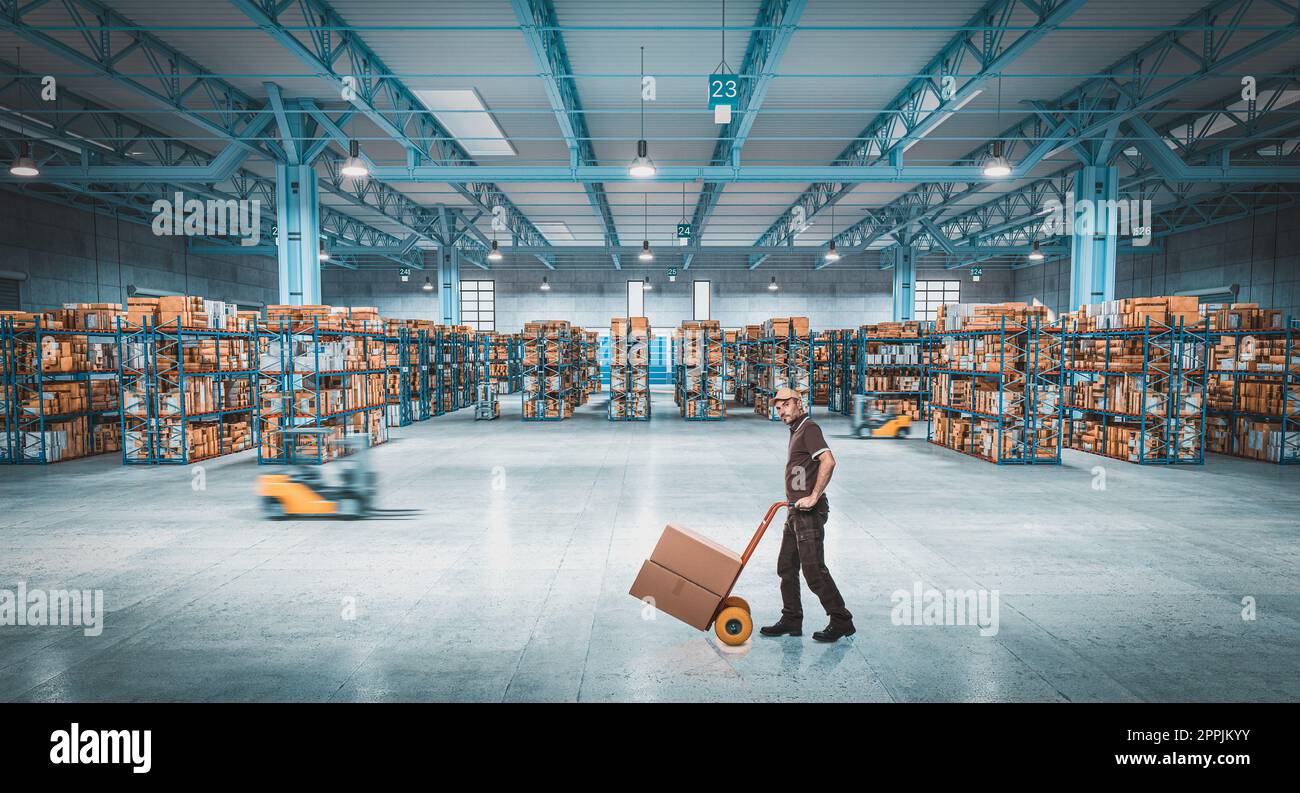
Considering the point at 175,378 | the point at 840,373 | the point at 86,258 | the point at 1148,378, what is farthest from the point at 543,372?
the point at 86,258

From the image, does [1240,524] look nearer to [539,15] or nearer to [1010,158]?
[539,15]

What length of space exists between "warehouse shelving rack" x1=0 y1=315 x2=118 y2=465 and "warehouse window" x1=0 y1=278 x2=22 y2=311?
10.1 m

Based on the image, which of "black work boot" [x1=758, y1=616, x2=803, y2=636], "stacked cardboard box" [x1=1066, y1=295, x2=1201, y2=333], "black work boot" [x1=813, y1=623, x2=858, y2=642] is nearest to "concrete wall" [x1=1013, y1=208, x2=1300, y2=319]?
"stacked cardboard box" [x1=1066, y1=295, x2=1201, y2=333]

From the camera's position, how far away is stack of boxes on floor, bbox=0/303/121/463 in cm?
1409

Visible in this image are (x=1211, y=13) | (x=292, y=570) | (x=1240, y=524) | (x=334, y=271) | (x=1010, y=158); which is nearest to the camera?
(x=292, y=570)

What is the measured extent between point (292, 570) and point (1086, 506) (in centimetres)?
1065

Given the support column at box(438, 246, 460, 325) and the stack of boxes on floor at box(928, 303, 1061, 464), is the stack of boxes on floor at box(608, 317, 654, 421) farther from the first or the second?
the support column at box(438, 246, 460, 325)

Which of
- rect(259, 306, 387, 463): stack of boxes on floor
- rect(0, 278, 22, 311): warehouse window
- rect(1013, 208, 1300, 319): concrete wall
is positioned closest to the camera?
rect(259, 306, 387, 463): stack of boxes on floor

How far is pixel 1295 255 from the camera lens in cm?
2464

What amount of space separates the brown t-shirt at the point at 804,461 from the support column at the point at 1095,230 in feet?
55.2

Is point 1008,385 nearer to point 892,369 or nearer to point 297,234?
point 892,369

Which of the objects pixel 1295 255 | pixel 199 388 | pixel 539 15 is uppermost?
pixel 539 15
